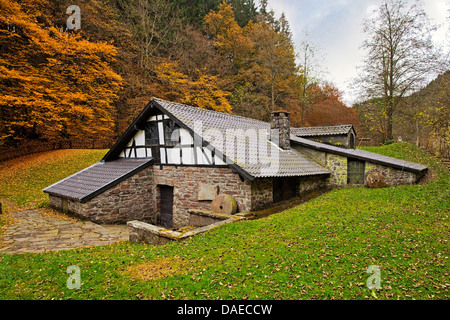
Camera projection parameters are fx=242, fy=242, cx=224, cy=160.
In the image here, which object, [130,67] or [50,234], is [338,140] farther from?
[130,67]

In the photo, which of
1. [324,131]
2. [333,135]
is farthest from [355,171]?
[324,131]

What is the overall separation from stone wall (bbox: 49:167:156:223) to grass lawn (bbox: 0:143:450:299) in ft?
10.3

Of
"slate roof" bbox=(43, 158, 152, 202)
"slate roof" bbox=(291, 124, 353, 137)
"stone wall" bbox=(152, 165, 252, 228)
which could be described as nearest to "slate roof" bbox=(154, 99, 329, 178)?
"stone wall" bbox=(152, 165, 252, 228)

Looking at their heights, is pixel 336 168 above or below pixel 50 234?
above

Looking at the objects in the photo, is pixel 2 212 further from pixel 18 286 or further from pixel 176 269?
pixel 176 269

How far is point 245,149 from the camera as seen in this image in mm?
9625

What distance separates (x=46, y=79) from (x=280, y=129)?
598 inches

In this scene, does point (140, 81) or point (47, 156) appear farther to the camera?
point (140, 81)

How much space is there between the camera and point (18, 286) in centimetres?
409

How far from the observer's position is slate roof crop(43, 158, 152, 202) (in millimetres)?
9406

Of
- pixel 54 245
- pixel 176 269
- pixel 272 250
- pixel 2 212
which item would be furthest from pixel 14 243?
pixel 272 250

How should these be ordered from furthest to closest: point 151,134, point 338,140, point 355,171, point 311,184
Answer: point 338,140 < point 355,171 < point 311,184 < point 151,134
